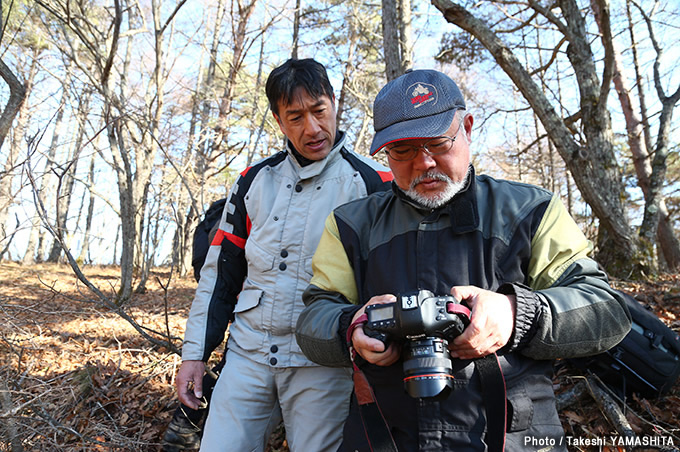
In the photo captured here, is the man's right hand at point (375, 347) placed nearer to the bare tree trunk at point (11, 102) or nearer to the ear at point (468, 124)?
the ear at point (468, 124)

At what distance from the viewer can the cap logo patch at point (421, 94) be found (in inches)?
69.0

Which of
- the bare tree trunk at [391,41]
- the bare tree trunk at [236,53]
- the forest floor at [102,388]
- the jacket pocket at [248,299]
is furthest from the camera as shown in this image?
the bare tree trunk at [236,53]

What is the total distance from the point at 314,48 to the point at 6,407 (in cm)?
1372

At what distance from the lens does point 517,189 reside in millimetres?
1768

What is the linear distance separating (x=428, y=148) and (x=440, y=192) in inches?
7.5

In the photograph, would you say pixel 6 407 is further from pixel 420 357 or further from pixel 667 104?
pixel 667 104

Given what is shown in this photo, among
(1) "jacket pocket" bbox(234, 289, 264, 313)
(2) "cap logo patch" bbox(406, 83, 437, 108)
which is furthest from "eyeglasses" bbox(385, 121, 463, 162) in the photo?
(1) "jacket pocket" bbox(234, 289, 264, 313)

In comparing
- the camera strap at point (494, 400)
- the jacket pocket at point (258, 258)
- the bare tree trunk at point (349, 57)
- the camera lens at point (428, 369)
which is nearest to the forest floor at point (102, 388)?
the jacket pocket at point (258, 258)

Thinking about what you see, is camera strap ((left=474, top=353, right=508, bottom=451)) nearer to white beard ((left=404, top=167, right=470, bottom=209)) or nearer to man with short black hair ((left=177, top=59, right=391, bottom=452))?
white beard ((left=404, top=167, right=470, bottom=209))

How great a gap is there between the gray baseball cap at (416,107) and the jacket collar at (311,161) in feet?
1.66

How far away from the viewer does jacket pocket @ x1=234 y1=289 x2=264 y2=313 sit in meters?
2.20

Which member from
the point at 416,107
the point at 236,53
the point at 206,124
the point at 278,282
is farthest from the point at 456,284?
the point at 206,124

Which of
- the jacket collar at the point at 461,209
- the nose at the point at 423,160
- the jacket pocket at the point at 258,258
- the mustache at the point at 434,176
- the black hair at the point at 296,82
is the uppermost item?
the black hair at the point at 296,82

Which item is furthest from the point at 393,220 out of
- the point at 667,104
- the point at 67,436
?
the point at 667,104
